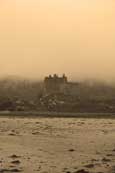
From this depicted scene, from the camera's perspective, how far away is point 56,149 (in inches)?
1671

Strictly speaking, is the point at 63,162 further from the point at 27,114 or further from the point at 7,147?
the point at 27,114

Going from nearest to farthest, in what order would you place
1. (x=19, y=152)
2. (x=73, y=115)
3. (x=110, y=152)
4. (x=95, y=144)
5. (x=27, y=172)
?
(x=27, y=172)
(x=19, y=152)
(x=110, y=152)
(x=95, y=144)
(x=73, y=115)

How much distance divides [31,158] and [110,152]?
9.09 meters

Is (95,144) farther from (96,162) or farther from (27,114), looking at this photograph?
(27,114)

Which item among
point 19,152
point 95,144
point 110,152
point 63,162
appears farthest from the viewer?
point 95,144

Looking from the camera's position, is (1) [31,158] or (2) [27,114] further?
(2) [27,114]

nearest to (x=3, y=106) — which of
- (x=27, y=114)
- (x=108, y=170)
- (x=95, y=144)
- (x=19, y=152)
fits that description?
(x=27, y=114)

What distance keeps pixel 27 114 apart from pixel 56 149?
303 ft

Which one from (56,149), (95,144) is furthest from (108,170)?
(95,144)

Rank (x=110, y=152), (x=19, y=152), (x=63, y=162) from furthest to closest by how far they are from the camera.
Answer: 1. (x=110, y=152)
2. (x=19, y=152)
3. (x=63, y=162)

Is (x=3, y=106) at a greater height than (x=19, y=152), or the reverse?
→ (x=3, y=106)

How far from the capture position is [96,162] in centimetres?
3353

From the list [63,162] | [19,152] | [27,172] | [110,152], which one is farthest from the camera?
[110,152]

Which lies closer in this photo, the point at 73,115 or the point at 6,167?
the point at 6,167
